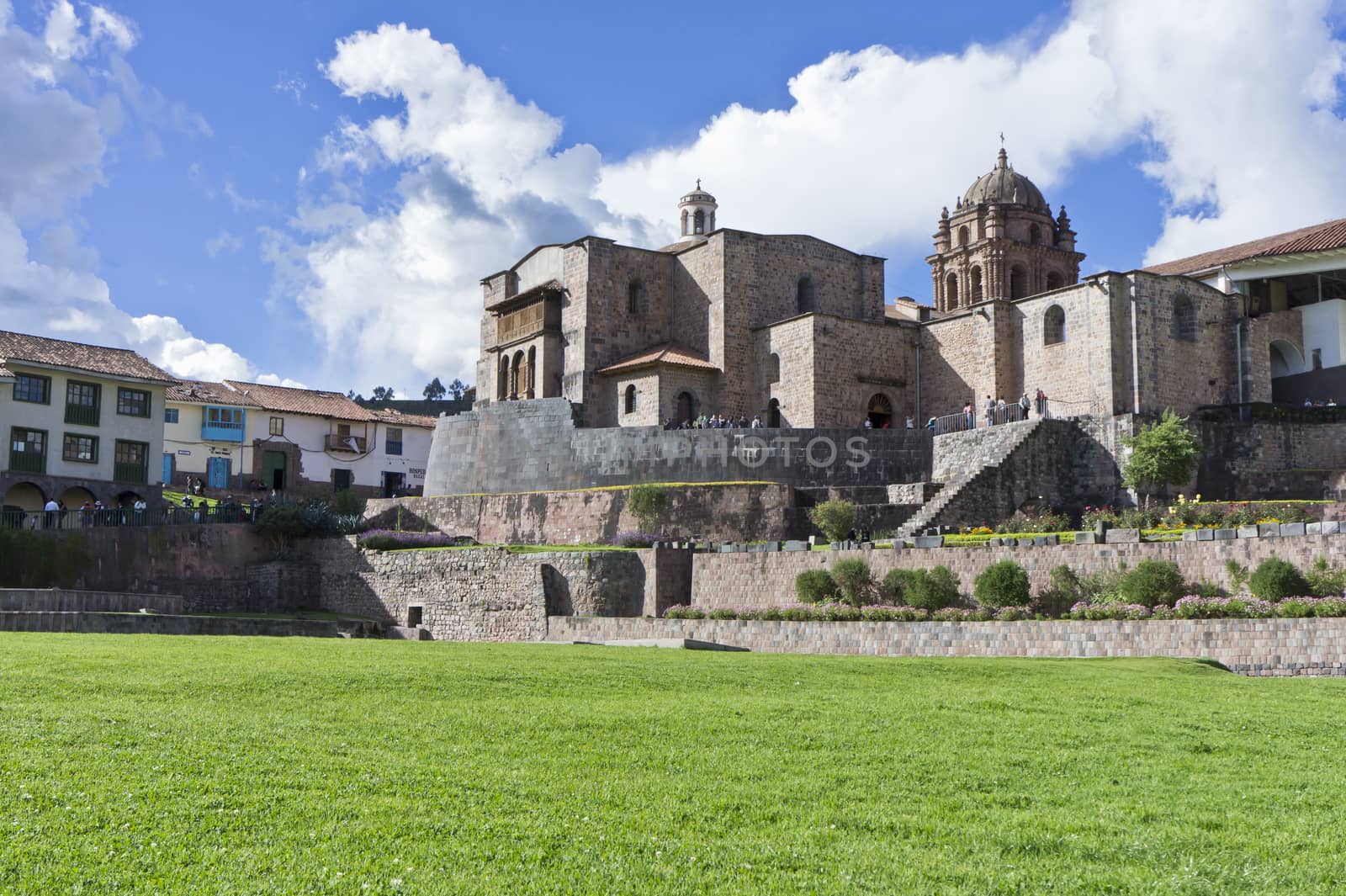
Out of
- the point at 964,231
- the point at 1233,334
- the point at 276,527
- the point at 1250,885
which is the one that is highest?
the point at 964,231

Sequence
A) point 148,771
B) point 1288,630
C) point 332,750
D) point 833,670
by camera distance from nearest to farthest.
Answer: point 148,771
point 332,750
point 833,670
point 1288,630

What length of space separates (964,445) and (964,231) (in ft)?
79.2

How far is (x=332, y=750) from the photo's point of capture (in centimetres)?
977

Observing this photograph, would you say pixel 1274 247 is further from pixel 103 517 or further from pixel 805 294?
pixel 103 517

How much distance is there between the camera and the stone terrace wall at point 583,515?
117ft

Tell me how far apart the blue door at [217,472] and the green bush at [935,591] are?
42778 mm

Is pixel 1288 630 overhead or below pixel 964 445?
below

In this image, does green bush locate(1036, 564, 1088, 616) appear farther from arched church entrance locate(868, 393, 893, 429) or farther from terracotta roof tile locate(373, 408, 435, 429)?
terracotta roof tile locate(373, 408, 435, 429)

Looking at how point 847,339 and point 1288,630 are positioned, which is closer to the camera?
point 1288,630

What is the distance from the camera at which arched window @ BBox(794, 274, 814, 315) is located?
5053 cm

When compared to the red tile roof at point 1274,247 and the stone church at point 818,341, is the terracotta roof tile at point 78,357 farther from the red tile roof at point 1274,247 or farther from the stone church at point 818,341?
the red tile roof at point 1274,247

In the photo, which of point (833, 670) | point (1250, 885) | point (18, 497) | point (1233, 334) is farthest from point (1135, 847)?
point (18, 497)

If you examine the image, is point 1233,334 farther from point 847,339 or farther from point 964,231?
point 964,231

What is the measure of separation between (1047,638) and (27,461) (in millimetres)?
33736
